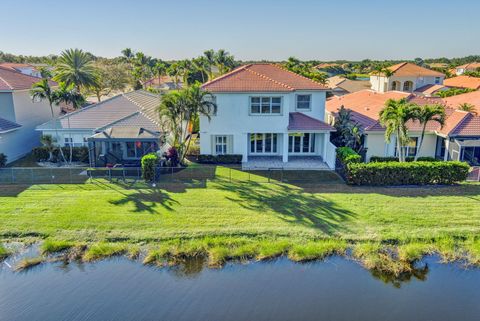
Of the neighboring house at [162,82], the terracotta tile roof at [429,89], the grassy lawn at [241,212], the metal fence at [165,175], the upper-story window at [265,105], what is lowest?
the grassy lawn at [241,212]

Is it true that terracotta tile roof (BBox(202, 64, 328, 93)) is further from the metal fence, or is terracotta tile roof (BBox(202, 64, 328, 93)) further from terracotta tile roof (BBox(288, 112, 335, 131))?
the metal fence

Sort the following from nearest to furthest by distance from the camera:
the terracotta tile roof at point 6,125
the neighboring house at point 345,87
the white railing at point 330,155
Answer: the white railing at point 330,155 < the terracotta tile roof at point 6,125 < the neighboring house at point 345,87

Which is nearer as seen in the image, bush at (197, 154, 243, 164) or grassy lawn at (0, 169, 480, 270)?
grassy lawn at (0, 169, 480, 270)

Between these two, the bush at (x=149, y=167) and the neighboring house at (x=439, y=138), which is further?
the neighboring house at (x=439, y=138)

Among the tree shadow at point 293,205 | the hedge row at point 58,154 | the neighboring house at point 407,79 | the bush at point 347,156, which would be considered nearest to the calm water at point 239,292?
the tree shadow at point 293,205

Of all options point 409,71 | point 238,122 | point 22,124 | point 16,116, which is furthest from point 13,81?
point 409,71

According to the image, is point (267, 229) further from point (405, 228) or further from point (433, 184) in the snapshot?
point (433, 184)

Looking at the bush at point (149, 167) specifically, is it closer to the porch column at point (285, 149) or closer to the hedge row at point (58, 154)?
the hedge row at point (58, 154)

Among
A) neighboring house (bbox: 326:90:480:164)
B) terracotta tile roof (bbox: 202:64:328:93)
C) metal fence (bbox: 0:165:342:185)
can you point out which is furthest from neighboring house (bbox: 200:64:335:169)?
neighboring house (bbox: 326:90:480:164)
